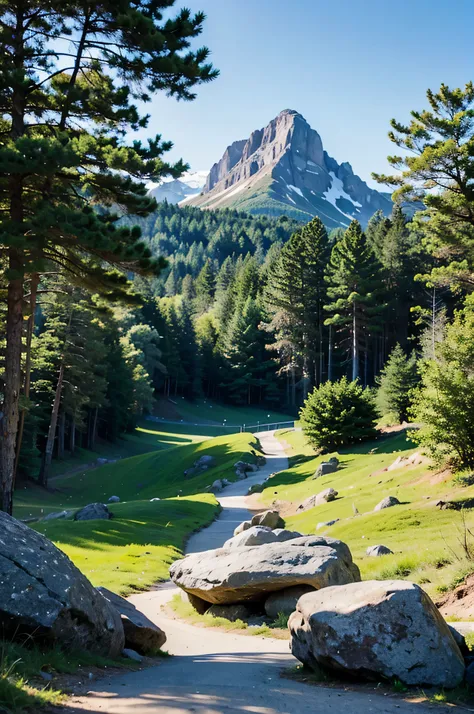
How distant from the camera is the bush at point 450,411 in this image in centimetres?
2095

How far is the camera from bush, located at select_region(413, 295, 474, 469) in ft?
68.7

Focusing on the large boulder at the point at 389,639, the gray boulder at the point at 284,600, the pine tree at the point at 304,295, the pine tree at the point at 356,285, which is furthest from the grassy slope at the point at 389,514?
the pine tree at the point at 304,295

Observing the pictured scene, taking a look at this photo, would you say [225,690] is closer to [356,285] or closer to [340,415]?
[340,415]

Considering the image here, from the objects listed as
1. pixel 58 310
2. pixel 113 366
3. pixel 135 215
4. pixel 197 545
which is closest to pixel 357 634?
pixel 135 215

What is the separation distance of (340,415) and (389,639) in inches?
1341

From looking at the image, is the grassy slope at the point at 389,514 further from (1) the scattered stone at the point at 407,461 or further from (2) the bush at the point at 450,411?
(2) the bush at the point at 450,411

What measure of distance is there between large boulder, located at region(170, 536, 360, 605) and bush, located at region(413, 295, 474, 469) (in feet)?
35.5

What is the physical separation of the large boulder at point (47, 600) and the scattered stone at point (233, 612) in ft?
15.8

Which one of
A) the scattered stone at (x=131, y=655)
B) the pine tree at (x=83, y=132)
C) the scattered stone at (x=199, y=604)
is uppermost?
the pine tree at (x=83, y=132)

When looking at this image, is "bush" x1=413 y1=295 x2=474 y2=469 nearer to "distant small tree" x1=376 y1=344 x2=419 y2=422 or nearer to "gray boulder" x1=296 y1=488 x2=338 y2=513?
"gray boulder" x1=296 y1=488 x2=338 y2=513

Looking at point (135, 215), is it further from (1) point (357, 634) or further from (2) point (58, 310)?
(2) point (58, 310)

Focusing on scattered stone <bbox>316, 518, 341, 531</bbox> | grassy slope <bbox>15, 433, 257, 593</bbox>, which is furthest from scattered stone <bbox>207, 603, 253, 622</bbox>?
scattered stone <bbox>316, 518, 341, 531</bbox>

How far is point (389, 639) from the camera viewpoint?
6.47m

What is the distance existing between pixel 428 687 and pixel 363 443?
34.8m
